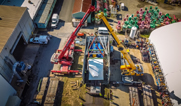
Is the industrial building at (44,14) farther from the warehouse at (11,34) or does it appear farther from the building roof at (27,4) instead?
the warehouse at (11,34)

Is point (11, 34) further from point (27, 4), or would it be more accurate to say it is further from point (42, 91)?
point (27, 4)

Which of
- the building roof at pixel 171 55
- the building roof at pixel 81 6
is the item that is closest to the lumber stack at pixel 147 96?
the building roof at pixel 171 55

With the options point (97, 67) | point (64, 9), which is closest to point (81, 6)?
point (64, 9)

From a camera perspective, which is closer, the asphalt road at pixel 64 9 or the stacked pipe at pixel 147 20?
the stacked pipe at pixel 147 20

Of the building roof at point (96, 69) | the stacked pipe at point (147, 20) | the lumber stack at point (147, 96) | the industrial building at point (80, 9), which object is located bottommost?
the lumber stack at point (147, 96)

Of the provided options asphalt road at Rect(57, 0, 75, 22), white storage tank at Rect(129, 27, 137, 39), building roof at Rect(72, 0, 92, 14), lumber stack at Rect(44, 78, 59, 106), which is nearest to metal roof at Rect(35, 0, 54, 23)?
asphalt road at Rect(57, 0, 75, 22)
